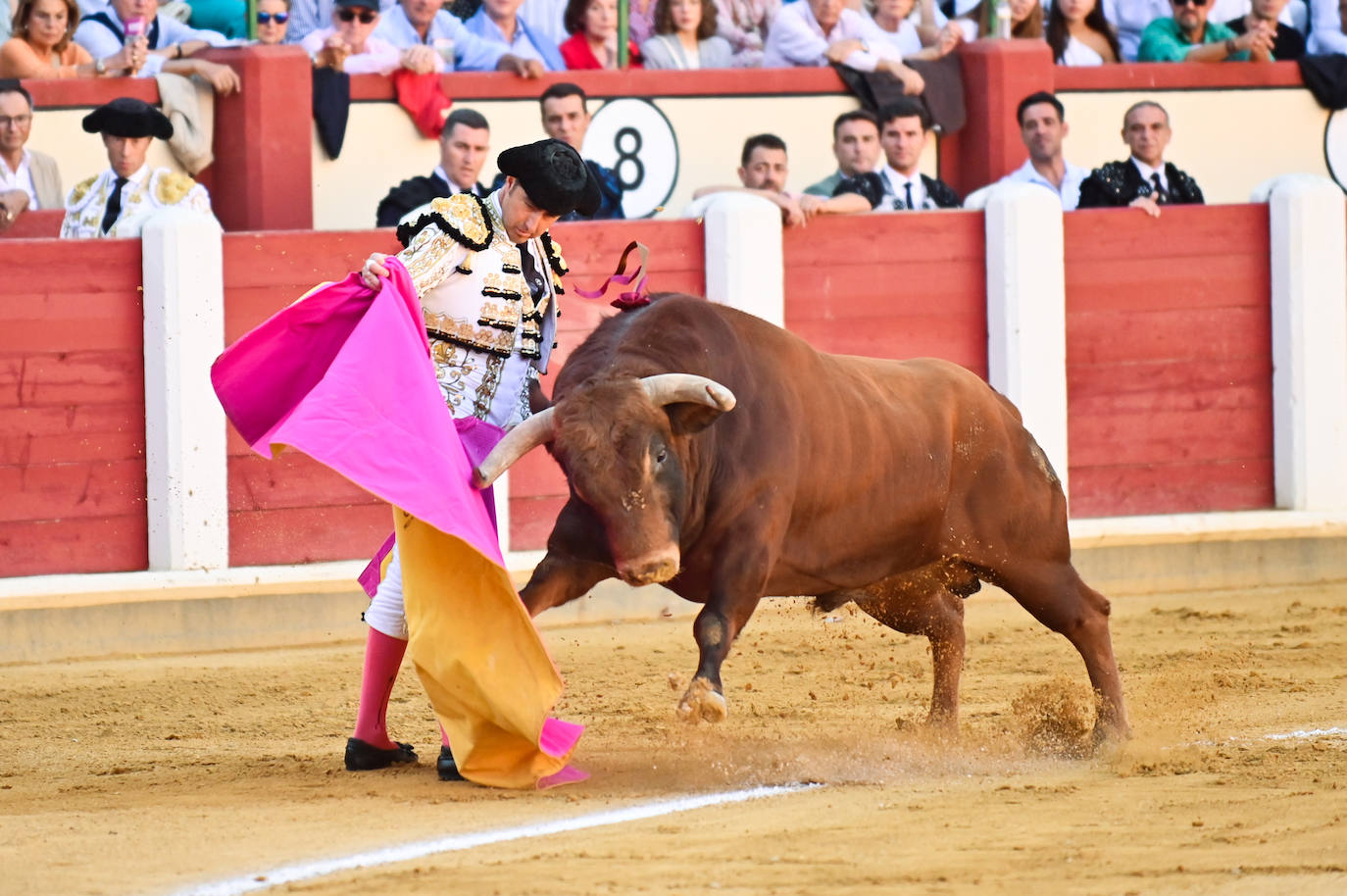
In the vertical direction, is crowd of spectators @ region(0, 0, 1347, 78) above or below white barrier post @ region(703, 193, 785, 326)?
above

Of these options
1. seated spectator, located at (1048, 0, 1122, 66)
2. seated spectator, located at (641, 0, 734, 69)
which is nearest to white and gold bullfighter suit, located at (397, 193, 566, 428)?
seated spectator, located at (641, 0, 734, 69)

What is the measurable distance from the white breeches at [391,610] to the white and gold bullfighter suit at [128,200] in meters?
2.66

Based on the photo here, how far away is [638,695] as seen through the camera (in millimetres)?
5941

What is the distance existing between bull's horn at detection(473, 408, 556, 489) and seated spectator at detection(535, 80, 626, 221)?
3272 millimetres

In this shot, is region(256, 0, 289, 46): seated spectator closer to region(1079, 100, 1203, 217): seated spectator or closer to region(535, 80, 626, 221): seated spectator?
region(535, 80, 626, 221): seated spectator

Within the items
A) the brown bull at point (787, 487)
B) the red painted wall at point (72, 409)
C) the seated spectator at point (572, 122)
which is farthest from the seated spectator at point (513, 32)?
the brown bull at point (787, 487)

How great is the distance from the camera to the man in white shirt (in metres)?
8.16

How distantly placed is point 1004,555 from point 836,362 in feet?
2.11

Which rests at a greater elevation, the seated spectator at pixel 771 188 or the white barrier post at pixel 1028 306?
the seated spectator at pixel 771 188

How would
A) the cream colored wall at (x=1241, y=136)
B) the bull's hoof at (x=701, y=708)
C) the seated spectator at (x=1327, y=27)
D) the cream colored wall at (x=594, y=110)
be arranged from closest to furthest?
1. the bull's hoof at (x=701, y=708)
2. the cream colored wall at (x=594, y=110)
3. the cream colored wall at (x=1241, y=136)
4. the seated spectator at (x=1327, y=27)

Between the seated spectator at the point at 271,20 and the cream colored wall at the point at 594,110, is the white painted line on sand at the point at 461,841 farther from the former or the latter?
the seated spectator at the point at 271,20

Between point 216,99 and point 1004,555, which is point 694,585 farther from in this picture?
point 216,99

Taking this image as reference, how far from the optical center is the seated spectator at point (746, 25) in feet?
29.3

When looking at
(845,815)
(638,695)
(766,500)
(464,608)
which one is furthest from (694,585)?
(638,695)
